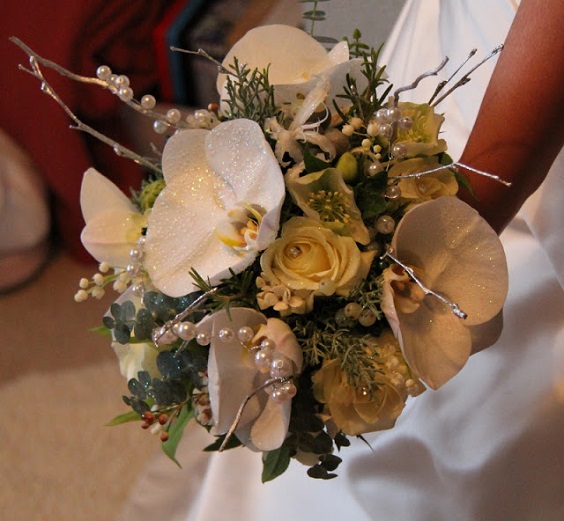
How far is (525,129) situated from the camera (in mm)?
505

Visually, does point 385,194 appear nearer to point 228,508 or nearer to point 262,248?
point 262,248

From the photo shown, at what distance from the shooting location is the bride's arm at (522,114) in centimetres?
48

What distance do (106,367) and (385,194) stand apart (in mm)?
1179

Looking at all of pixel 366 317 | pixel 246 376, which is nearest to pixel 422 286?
pixel 366 317

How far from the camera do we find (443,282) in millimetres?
480

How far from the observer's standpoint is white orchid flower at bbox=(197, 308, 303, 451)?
0.45m

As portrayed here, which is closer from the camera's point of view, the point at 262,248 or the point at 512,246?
the point at 262,248

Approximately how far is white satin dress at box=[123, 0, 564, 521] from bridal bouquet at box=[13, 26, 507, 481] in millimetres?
198

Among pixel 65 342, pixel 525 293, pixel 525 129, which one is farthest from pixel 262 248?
pixel 65 342

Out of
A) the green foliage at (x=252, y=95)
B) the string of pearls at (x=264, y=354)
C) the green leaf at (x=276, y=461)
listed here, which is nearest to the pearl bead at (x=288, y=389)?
the string of pearls at (x=264, y=354)

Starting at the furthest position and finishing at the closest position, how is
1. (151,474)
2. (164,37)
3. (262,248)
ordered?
(164,37)
(151,474)
(262,248)

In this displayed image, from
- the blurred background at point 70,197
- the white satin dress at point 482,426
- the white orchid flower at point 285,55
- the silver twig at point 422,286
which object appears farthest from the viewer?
the blurred background at point 70,197

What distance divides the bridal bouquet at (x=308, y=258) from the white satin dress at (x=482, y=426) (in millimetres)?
198

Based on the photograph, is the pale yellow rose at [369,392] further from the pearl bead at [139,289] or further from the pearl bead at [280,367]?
the pearl bead at [139,289]
